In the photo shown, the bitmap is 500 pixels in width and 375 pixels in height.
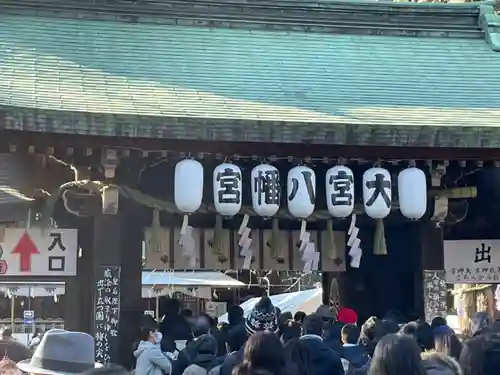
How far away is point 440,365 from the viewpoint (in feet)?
12.5

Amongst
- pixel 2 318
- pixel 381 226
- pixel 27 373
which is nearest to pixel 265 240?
pixel 381 226

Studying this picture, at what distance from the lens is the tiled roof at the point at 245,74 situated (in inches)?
333

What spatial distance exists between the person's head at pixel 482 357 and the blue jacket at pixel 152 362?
3.33 m

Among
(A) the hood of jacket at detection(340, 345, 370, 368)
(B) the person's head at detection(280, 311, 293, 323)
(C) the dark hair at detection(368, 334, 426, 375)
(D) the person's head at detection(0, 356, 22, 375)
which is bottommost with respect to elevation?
(B) the person's head at detection(280, 311, 293, 323)

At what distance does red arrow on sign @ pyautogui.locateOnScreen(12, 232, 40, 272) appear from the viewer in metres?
8.45

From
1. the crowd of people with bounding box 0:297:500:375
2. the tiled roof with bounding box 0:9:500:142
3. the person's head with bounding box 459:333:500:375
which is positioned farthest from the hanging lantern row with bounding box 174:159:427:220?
the person's head with bounding box 459:333:500:375

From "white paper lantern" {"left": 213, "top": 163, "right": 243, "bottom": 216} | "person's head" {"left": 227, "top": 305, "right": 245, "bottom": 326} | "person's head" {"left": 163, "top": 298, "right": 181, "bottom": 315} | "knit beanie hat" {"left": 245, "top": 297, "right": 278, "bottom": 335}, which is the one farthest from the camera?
"person's head" {"left": 163, "top": 298, "right": 181, "bottom": 315}

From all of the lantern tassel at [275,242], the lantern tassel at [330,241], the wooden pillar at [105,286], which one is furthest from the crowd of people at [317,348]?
the lantern tassel at [275,242]

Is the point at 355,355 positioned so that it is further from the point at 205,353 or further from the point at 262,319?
the point at 205,353

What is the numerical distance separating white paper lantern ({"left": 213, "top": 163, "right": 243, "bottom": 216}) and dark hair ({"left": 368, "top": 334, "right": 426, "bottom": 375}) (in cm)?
474

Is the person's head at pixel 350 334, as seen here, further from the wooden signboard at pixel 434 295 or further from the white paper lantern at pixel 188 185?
the wooden signboard at pixel 434 295

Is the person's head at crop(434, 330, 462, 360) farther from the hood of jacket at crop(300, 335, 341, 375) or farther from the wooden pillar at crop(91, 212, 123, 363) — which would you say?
the wooden pillar at crop(91, 212, 123, 363)

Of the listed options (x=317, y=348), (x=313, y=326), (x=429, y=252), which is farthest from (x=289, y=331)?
(x=317, y=348)

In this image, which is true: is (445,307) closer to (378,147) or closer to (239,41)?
(378,147)
